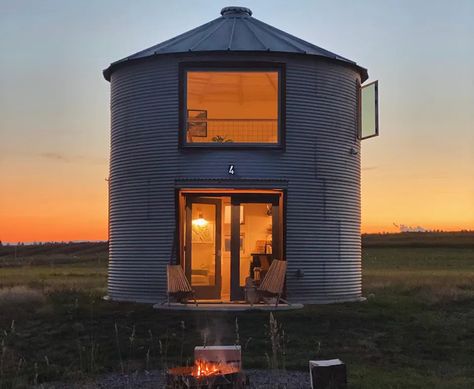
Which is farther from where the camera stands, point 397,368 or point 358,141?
point 358,141

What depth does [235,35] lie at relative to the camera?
16.4 m

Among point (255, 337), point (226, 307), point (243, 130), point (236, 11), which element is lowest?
point (255, 337)

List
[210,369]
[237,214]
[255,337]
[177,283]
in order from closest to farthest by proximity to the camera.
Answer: [210,369] → [255,337] → [177,283] → [237,214]

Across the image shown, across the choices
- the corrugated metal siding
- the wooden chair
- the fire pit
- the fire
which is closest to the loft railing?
the corrugated metal siding

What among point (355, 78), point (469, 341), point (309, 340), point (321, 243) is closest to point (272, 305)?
point (321, 243)

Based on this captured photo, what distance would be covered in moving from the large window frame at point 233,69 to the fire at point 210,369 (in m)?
8.64

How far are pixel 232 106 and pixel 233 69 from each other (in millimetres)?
5501

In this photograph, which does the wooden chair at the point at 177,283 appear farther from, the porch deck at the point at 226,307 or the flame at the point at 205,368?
the flame at the point at 205,368

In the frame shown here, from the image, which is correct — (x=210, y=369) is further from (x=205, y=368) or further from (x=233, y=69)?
(x=233, y=69)

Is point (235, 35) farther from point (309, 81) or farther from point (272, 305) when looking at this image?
point (272, 305)

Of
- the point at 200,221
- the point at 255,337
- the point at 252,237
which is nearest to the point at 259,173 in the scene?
the point at 252,237

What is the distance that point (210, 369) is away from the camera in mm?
7055

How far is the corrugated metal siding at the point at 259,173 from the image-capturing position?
611 inches

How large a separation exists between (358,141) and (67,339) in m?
8.51
